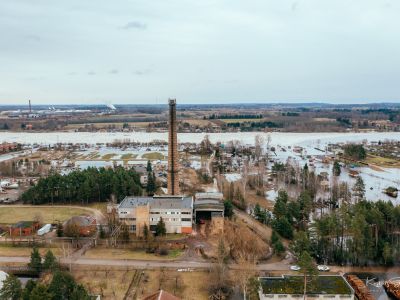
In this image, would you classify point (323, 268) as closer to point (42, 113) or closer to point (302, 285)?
point (302, 285)

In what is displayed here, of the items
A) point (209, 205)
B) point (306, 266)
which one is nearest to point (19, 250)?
point (209, 205)

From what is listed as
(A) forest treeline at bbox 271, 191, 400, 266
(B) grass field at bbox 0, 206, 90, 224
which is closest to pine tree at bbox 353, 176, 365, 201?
(A) forest treeline at bbox 271, 191, 400, 266

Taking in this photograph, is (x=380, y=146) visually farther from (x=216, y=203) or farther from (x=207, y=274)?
(x=207, y=274)

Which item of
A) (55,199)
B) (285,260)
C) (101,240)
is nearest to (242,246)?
(285,260)

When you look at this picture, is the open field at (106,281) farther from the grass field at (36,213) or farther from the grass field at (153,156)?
the grass field at (153,156)

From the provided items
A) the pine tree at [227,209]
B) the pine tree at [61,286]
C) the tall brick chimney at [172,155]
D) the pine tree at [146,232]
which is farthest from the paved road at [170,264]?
the tall brick chimney at [172,155]

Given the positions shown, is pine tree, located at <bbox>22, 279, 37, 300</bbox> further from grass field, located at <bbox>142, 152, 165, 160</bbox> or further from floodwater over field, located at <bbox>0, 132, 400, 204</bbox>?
grass field, located at <bbox>142, 152, 165, 160</bbox>

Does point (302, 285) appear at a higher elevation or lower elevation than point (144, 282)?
higher
